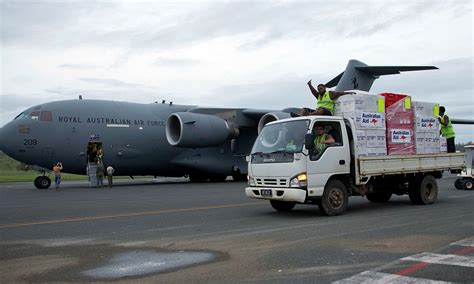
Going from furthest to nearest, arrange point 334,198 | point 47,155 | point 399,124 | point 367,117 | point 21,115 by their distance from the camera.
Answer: point 21,115 → point 47,155 → point 399,124 → point 367,117 → point 334,198

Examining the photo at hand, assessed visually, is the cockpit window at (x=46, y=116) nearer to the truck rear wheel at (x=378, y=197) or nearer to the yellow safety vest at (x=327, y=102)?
→ the yellow safety vest at (x=327, y=102)

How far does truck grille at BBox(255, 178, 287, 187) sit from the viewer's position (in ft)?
32.0

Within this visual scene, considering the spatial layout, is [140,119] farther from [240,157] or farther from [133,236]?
[133,236]

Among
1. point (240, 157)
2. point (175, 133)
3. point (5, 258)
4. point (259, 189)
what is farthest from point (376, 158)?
point (240, 157)

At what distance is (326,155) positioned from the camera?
994cm

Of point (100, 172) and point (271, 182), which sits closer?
point (271, 182)

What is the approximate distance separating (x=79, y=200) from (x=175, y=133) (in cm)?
870

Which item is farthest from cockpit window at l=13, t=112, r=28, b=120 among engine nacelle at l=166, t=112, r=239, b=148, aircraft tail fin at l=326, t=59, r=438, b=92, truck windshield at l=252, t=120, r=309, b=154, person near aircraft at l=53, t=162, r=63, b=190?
aircraft tail fin at l=326, t=59, r=438, b=92

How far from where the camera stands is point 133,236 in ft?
26.0

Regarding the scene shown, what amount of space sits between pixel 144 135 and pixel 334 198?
14522 mm

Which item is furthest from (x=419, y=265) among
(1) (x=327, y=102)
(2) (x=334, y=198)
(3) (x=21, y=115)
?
(3) (x=21, y=115)

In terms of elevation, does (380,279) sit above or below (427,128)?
below

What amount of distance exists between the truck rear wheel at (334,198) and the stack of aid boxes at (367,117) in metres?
0.94

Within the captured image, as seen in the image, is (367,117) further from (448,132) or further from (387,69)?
(387,69)
